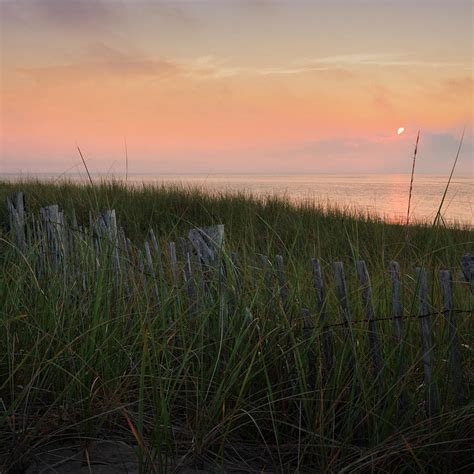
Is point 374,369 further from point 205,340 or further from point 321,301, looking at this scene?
point 205,340

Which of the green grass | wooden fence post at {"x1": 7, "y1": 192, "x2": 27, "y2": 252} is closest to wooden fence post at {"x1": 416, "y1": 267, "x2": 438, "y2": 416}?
the green grass

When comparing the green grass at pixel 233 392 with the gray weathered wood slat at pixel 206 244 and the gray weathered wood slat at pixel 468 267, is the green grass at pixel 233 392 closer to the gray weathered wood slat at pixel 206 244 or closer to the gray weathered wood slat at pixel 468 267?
the gray weathered wood slat at pixel 468 267

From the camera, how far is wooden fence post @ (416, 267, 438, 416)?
227cm

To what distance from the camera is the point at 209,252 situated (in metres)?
3.23

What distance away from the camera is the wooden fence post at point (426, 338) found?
7.45ft

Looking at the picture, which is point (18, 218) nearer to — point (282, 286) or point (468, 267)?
point (282, 286)

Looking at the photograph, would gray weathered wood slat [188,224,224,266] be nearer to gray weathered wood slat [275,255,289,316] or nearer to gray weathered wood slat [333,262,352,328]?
gray weathered wood slat [275,255,289,316]

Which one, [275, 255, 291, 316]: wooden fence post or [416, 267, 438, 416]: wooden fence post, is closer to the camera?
[416, 267, 438, 416]: wooden fence post

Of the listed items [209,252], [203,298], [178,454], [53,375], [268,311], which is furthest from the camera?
[209,252]

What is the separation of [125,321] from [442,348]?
1.51 metres

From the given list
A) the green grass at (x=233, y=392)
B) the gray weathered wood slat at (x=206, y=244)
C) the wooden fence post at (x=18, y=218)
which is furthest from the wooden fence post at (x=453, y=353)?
the wooden fence post at (x=18, y=218)

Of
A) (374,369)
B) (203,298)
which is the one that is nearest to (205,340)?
(203,298)

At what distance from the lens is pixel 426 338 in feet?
7.61

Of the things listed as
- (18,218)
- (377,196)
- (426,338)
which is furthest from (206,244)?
(377,196)
